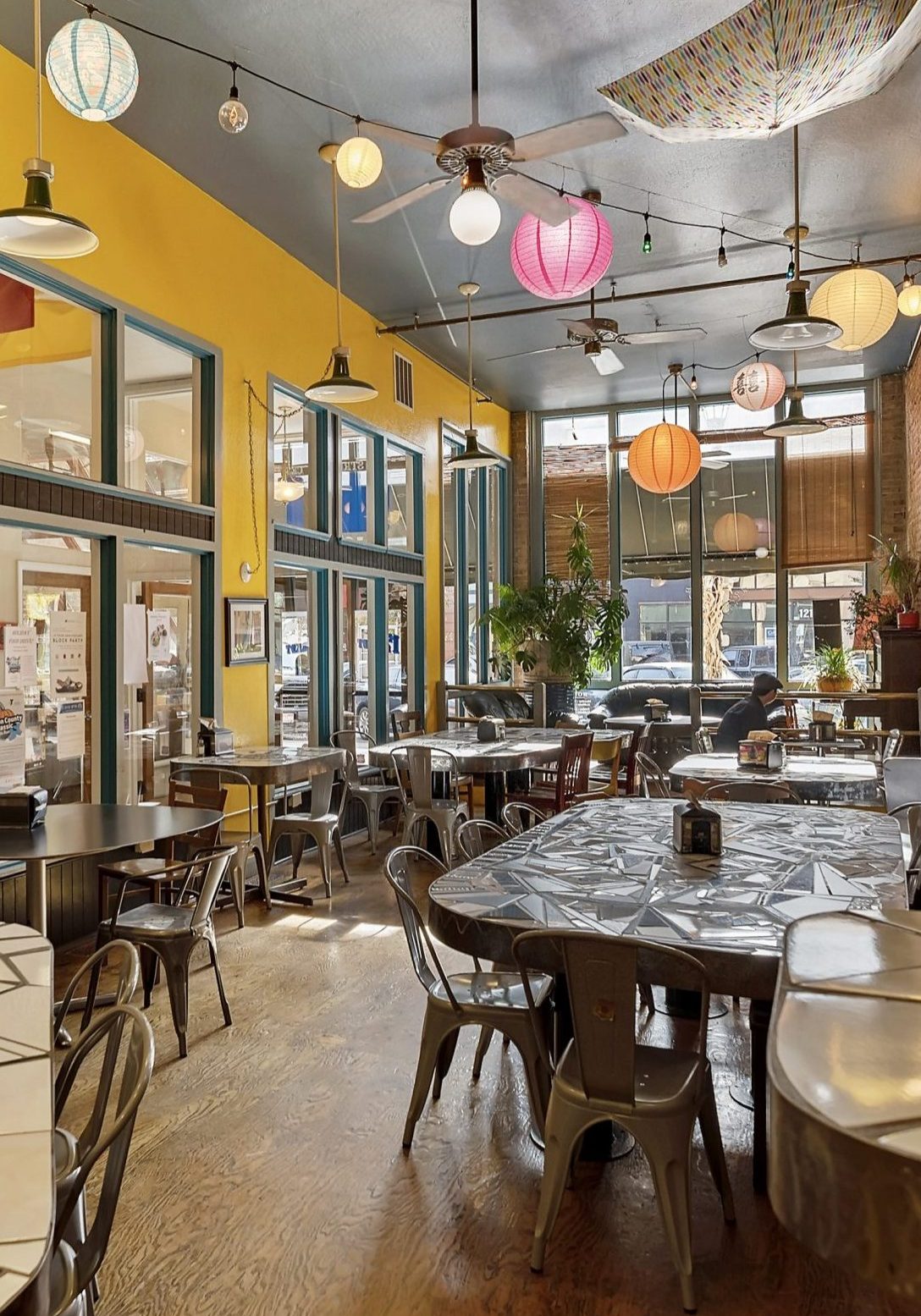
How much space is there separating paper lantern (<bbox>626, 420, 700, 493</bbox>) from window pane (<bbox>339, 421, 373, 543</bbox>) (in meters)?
2.29

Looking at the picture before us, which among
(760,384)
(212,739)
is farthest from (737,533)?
(212,739)

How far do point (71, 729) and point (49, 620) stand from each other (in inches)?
23.4

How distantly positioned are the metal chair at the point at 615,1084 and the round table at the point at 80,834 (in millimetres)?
1718

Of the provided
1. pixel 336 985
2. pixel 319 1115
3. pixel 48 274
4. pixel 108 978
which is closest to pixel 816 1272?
pixel 319 1115

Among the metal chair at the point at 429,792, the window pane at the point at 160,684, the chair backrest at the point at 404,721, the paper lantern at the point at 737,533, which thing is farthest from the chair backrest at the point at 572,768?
the paper lantern at the point at 737,533

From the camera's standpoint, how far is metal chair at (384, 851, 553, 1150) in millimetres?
2629

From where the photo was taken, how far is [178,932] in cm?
355

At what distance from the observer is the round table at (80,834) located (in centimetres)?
320

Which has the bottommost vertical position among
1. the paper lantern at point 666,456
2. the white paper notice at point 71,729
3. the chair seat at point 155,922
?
the chair seat at point 155,922

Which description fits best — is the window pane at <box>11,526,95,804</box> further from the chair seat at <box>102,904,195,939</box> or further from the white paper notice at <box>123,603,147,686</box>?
the chair seat at <box>102,904,195,939</box>

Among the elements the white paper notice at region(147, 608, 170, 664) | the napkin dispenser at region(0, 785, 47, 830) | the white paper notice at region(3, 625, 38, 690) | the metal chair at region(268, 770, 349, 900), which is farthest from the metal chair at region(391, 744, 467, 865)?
the napkin dispenser at region(0, 785, 47, 830)

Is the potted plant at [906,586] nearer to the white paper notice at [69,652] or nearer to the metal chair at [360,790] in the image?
the metal chair at [360,790]

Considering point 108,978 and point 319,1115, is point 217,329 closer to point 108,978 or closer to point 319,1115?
point 108,978

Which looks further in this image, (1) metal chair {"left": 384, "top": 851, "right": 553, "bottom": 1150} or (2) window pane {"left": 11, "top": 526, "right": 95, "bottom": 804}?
(2) window pane {"left": 11, "top": 526, "right": 95, "bottom": 804}
